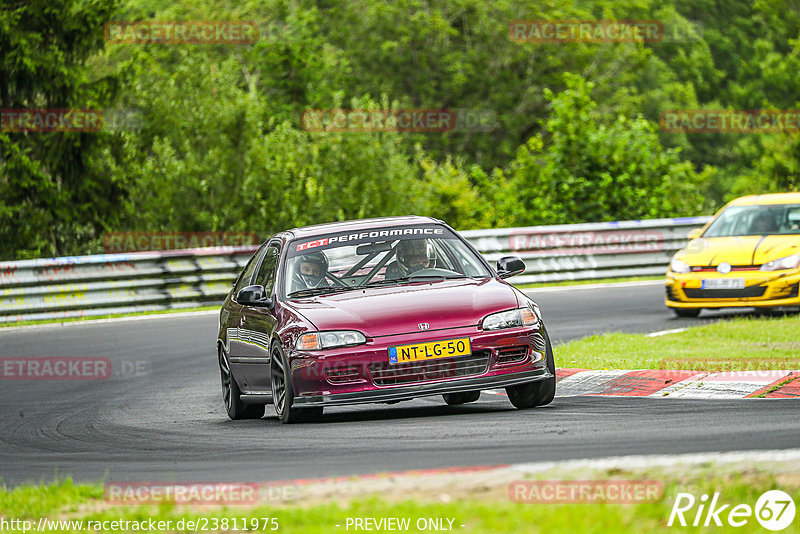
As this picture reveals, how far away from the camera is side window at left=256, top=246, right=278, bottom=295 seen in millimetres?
10725

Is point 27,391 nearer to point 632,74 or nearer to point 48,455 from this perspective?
point 48,455

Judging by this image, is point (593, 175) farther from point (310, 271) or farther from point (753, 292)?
point (310, 271)

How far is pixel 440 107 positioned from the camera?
6153 cm

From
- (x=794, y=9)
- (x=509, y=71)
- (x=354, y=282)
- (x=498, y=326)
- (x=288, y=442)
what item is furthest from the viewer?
(x=794, y=9)

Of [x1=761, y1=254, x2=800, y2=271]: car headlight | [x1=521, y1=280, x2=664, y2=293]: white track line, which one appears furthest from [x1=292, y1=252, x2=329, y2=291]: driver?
[x1=521, y1=280, x2=664, y2=293]: white track line

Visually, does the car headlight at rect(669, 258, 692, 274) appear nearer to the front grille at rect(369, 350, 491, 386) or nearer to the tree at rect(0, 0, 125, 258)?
the front grille at rect(369, 350, 491, 386)

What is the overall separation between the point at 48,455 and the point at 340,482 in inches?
125

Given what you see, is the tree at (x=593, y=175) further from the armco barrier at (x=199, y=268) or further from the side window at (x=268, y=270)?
the side window at (x=268, y=270)

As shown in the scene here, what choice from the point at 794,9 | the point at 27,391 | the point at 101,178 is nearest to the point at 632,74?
the point at 794,9

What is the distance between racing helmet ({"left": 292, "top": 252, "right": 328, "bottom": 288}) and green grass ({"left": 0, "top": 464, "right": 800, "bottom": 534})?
400cm

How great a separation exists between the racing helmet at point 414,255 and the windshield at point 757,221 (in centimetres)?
801

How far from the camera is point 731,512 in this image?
207 inches

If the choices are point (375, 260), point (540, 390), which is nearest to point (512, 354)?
point (540, 390)

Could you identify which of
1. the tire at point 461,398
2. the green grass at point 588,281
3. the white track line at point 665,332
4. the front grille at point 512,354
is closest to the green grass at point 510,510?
the front grille at point 512,354
